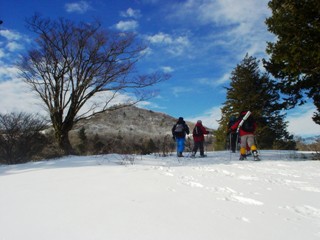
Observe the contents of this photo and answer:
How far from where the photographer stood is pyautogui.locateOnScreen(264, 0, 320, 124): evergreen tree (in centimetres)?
855

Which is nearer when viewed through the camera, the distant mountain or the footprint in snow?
the footprint in snow

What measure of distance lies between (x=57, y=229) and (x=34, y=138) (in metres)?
15.0

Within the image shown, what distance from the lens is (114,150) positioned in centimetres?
1341

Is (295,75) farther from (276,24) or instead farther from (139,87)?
(139,87)

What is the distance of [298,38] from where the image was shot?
28.9ft

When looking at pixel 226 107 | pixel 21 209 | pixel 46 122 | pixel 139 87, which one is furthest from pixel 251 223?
pixel 226 107

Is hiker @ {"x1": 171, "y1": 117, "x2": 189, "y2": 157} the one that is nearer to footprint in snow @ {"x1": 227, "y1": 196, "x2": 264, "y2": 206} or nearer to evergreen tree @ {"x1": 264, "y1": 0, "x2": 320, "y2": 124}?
evergreen tree @ {"x1": 264, "y1": 0, "x2": 320, "y2": 124}

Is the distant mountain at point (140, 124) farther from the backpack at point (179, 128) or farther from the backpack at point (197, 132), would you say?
the backpack at point (197, 132)

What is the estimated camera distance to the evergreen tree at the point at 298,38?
8555 mm

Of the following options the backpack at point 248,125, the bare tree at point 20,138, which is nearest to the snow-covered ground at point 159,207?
the backpack at point 248,125

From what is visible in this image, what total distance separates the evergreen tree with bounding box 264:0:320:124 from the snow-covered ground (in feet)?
14.0

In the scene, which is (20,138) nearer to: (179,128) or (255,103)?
(179,128)

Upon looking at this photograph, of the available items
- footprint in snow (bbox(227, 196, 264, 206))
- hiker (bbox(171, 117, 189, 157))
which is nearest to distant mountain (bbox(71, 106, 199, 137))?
hiker (bbox(171, 117, 189, 157))

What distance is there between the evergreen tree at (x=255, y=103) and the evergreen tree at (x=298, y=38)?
12.2m
